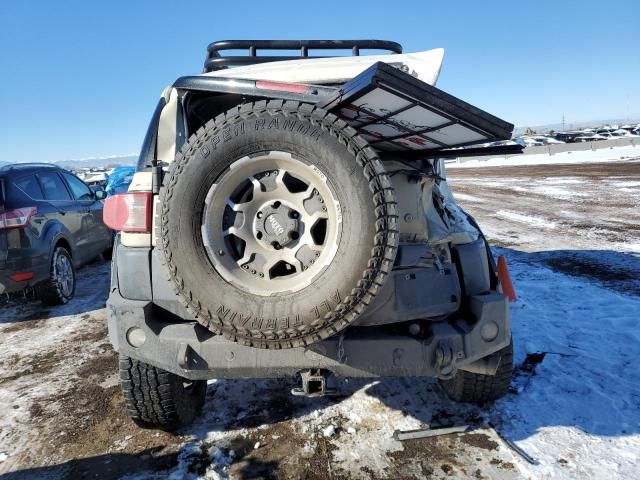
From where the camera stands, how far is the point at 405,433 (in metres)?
2.52

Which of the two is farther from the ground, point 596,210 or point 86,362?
point 596,210

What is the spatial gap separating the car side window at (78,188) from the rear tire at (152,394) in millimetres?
4839

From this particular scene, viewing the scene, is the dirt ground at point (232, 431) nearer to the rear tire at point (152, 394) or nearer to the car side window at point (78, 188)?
the rear tire at point (152, 394)

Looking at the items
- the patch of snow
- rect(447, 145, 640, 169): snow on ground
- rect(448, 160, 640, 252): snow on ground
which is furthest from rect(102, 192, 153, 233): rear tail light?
rect(447, 145, 640, 169): snow on ground

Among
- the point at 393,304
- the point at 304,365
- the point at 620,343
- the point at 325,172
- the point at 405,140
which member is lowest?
the point at 620,343

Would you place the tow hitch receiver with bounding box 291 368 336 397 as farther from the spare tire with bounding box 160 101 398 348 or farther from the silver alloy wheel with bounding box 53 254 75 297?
the silver alloy wheel with bounding box 53 254 75 297

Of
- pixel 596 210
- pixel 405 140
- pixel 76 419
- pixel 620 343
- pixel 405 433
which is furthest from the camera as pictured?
pixel 596 210

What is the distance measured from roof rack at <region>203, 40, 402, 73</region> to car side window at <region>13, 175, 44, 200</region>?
3029 millimetres

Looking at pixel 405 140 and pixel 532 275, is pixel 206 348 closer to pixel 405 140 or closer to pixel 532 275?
pixel 405 140

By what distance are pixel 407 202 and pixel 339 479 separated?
1464mm

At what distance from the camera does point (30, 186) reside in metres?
5.29

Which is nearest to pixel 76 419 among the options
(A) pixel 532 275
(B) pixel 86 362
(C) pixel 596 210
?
(B) pixel 86 362

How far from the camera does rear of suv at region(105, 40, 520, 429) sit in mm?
1840

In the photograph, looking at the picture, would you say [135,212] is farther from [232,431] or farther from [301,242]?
[232,431]
